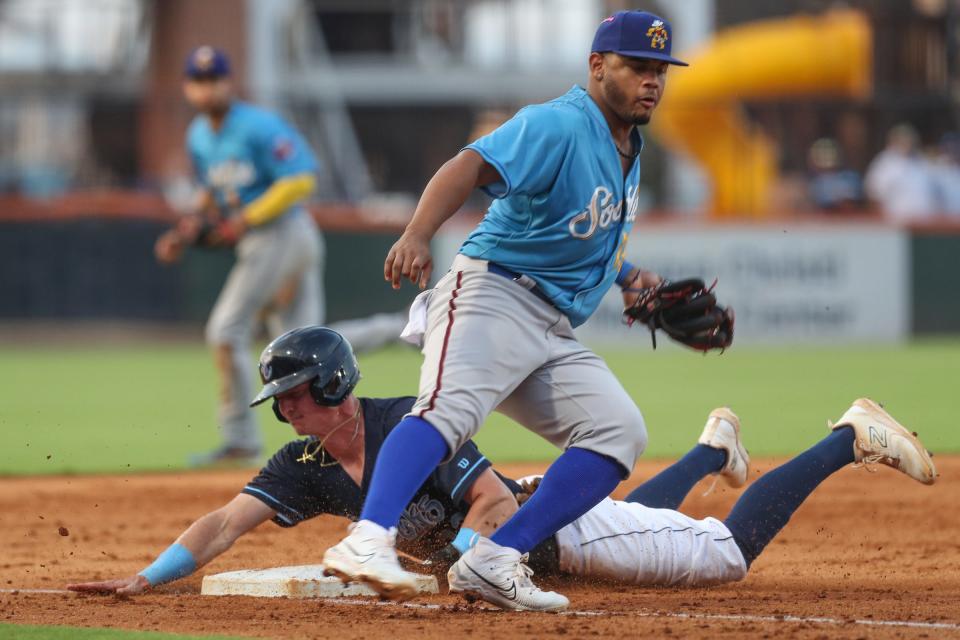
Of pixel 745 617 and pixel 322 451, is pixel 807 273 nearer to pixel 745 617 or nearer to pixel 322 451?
pixel 322 451

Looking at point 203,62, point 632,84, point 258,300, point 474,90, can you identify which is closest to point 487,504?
point 632,84

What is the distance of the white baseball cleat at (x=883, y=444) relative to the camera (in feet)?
16.8

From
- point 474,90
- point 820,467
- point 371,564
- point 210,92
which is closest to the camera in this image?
point 371,564

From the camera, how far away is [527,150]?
4.25 m

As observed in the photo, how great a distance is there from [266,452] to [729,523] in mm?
4533

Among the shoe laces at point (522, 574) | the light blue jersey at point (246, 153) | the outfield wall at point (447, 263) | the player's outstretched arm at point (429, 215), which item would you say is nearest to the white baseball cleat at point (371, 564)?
the shoe laces at point (522, 574)

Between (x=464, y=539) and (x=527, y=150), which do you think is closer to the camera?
(x=527, y=150)

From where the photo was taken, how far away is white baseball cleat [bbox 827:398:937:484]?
5.11m

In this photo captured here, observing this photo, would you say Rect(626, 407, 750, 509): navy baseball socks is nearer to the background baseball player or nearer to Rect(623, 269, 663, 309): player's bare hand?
the background baseball player

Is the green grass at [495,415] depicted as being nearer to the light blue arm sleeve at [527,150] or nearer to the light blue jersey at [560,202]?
the light blue jersey at [560,202]

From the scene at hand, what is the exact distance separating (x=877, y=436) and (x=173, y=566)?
2374 millimetres

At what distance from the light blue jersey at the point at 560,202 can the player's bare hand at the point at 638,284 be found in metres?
0.22

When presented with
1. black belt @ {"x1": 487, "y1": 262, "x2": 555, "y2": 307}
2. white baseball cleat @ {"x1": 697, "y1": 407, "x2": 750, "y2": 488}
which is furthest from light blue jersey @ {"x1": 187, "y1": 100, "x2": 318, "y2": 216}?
black belt @ {"x1": 487, "y1": 262, "x2": 555, "y2": 307}

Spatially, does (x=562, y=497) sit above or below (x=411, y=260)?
below
